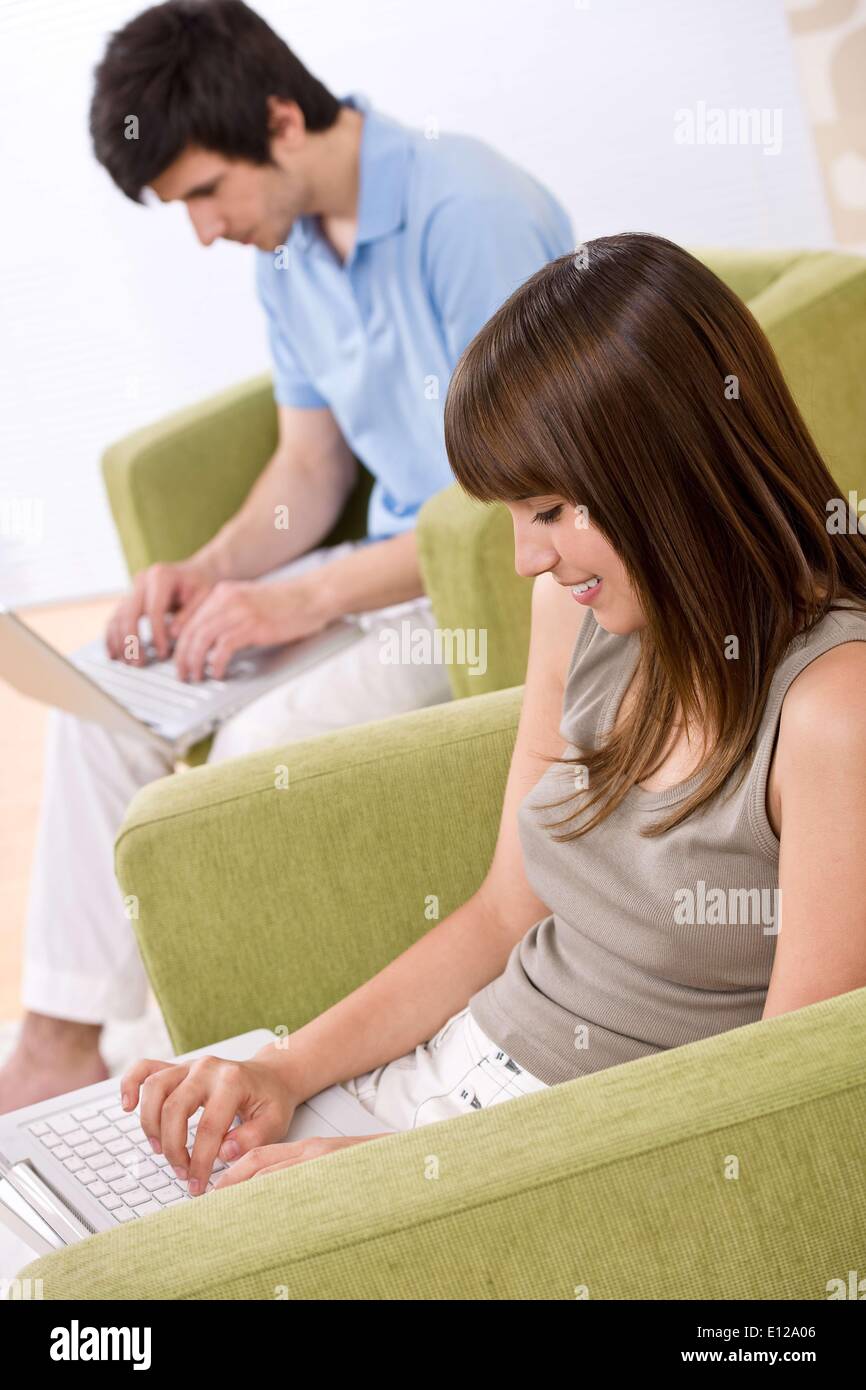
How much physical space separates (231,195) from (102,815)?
33.1 inches

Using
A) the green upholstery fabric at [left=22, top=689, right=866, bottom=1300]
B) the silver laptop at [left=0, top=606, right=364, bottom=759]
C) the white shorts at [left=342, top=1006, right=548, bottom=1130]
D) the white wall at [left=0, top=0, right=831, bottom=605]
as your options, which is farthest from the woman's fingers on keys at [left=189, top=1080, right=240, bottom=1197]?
the white wall at [left=0, top=0, right=831, bottom=605]

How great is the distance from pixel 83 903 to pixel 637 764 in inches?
42.3

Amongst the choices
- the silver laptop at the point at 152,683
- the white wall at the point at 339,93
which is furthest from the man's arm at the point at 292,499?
the white wall at the point at 339,93

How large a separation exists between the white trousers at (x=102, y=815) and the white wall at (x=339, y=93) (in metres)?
2.24

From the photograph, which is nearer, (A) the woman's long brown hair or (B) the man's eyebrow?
(A) the woman's long brown hair

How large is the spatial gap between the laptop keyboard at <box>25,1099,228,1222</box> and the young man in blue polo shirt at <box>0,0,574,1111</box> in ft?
2.34

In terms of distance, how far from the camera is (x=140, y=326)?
411 centimetres

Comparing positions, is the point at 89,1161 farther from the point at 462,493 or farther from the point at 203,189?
the point at 203,189

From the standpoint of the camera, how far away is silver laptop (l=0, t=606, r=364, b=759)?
1.53m

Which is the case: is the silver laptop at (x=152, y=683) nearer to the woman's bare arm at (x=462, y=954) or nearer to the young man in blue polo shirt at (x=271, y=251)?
the young man in blue polo shirt at (x=271, y=251)

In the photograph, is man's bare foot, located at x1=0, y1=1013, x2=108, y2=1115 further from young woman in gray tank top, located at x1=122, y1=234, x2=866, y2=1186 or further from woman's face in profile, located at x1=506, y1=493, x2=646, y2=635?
woman's face in profile, located at x1=506, y1=493, x2=646, y2=635

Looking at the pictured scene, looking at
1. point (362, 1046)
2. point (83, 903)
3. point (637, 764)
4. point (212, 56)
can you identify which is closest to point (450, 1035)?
point (362, 1046)
